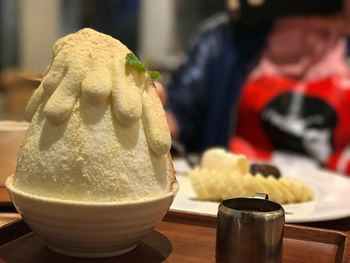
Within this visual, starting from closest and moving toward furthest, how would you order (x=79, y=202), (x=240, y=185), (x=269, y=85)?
(x=79, y=202)
(x=240, y=185)
(x=269, y=85)

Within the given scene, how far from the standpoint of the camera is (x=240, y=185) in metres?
0.91

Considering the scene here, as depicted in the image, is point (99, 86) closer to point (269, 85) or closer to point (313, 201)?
point (313, 201)

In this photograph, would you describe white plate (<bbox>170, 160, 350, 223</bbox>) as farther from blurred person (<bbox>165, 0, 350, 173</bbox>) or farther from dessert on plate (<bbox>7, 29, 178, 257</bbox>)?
blurred person (<bbox>165, 0, 350, 173</bbox>)

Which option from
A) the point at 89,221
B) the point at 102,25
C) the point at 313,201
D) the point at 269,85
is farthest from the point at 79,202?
the point at 102,25

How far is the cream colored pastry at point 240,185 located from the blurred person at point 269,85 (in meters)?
0.82

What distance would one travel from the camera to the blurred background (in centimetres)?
358

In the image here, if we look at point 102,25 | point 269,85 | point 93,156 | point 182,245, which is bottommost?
point 102,25

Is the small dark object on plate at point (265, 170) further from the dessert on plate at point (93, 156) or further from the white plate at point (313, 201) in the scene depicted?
the dessert on plate at point (93, 156)

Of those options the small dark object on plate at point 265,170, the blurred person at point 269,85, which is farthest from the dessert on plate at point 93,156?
the blurred person at point 269,85

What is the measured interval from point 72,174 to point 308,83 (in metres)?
1.38

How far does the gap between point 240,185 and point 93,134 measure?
38 centimetres

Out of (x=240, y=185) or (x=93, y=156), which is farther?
(x=240, y=185)

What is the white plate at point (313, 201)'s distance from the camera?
0.85m

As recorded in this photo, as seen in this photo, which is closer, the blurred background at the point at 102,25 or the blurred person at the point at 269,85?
the blurred person at the point at 269,85
